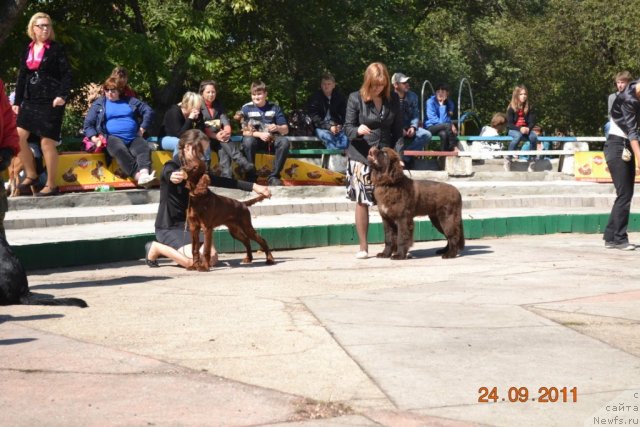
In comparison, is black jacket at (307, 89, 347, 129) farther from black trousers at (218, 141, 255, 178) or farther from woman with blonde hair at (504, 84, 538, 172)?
woman with blonde hair at (504, 84, 538, 172)

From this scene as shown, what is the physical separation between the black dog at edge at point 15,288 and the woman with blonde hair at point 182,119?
8251 millimetres

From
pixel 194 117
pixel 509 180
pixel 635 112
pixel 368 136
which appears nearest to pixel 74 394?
pixel 368 136

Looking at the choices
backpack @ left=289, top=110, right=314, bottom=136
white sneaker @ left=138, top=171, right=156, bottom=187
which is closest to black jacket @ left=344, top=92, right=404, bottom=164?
white sneaker @ left=138, top=171, right=156, bottom=187

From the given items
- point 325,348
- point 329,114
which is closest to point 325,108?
point 329,114

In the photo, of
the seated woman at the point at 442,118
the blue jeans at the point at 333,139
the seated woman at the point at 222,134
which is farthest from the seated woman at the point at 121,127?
the seated woman at the point at 442,118

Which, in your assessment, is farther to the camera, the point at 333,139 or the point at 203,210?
the point at 333,139

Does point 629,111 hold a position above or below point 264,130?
above

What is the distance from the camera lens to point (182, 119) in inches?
688

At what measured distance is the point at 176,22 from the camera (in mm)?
23875

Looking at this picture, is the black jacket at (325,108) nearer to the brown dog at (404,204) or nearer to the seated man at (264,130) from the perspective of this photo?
the seated man at (264,130)

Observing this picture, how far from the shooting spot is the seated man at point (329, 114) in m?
20.6

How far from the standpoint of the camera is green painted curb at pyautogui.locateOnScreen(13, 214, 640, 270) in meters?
11.9

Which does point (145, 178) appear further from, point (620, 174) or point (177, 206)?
point (620, 174)

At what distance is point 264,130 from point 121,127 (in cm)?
263
